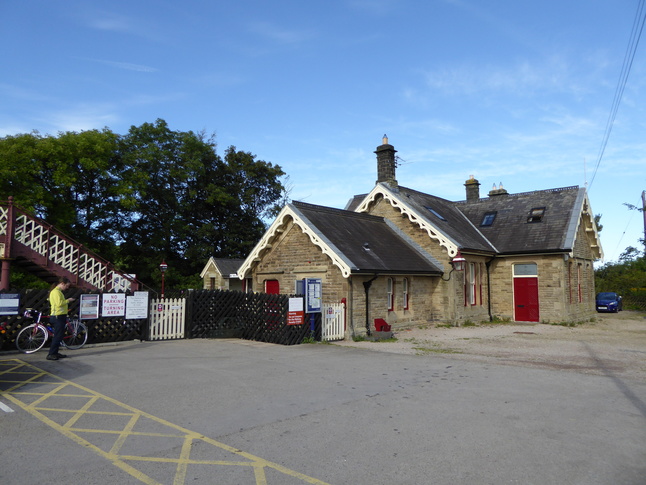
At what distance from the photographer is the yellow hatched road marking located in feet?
16.0

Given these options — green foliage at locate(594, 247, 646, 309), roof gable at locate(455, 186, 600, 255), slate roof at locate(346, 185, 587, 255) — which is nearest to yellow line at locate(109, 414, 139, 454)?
slate roof at locate(346, 185, 587, 255)

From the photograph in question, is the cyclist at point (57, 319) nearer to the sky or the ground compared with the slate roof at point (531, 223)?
nearer to the ground

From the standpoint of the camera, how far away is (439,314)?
71.6 feet

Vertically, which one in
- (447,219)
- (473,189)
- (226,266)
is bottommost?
(226,266)

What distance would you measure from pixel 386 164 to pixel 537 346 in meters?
14.4

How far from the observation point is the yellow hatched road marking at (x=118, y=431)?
487cm

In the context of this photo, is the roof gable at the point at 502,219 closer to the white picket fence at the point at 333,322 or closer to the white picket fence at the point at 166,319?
the white picket fence at the point at 333,322

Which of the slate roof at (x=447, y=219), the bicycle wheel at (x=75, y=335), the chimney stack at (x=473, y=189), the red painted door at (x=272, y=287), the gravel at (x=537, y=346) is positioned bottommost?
the gravel at (x=537, y=346)

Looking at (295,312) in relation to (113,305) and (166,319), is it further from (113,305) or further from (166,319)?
(113,305)

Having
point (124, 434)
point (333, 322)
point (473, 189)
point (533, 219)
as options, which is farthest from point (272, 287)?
point (473, 189)

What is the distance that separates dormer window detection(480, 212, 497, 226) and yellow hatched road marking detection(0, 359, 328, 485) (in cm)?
2470

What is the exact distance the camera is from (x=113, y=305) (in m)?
14.4

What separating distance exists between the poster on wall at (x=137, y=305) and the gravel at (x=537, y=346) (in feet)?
20.9

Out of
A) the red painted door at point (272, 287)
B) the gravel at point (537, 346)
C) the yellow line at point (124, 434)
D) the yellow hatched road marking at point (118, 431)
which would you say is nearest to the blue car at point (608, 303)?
the gravel at point (537, 346)
